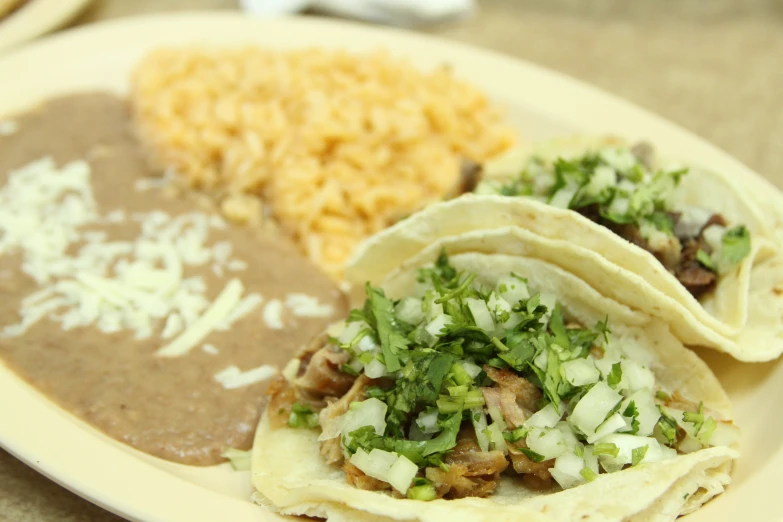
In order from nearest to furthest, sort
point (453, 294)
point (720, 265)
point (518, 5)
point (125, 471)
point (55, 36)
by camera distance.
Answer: point (125, 471) → point (453, 294) → point (720, 265) → point (55, 36) → point (518, 5)

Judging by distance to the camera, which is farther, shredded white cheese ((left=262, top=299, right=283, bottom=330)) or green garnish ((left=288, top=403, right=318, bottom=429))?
shredded white cheese ((left=262, top=299, right=283, bottom=330))

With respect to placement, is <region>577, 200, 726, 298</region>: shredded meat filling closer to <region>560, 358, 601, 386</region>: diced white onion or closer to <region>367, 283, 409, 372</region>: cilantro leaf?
<region>560, 358, 601, 386</region>: diced white onion

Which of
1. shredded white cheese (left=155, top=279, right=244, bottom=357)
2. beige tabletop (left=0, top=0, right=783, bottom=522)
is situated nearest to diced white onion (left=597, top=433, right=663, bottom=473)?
shredded white cheese (left=155, top=279, right=244, bottom=357)

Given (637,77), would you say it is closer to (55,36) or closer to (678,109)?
(678,109)

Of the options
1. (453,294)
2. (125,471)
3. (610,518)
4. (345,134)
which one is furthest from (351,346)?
(345,134)

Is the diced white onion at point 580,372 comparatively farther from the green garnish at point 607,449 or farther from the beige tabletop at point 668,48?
the beige tabletop at point 668,48

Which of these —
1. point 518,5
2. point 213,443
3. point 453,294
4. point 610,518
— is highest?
point 518,5

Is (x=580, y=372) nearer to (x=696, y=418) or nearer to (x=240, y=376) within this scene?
(x=696, y=418)

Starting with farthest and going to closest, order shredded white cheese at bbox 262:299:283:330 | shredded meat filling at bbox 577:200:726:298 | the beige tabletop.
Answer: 1. the beige tabletop
2. shredded white cheese at bbox 262:299:283:330
3. shredded meat filling at bbox 577:200:726:298

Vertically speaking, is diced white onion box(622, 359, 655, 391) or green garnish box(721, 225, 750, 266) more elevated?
green garnish box(721, 225, 750, 266)
